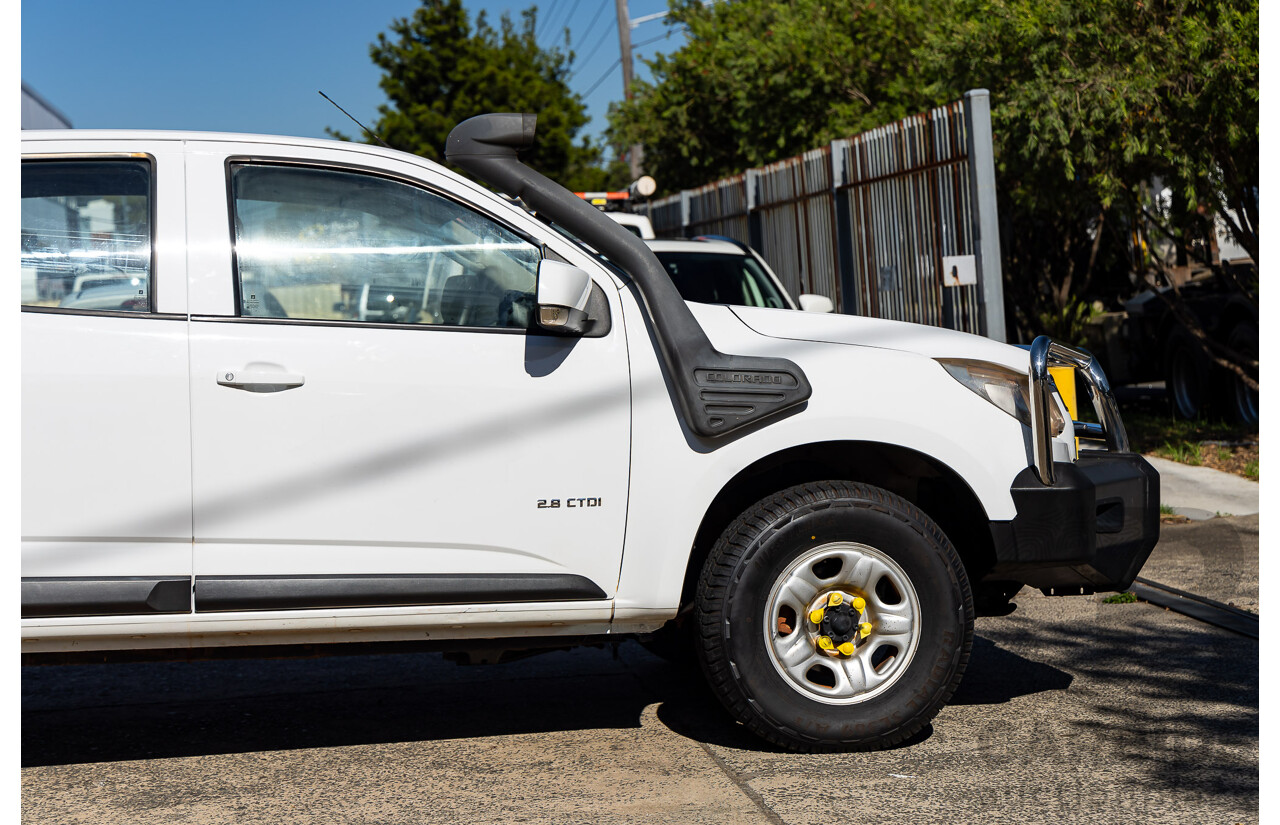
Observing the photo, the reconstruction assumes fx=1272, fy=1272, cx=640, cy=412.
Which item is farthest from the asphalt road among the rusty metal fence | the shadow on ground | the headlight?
the rusty metal fence

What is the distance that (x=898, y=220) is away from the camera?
32.9ft

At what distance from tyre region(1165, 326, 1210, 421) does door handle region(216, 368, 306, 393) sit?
359 inches

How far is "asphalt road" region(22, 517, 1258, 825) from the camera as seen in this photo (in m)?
3.63

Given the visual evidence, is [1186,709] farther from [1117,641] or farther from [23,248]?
[23,248]

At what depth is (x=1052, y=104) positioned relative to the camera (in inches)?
333

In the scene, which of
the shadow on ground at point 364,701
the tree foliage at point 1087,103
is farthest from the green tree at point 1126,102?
the shadow on ground at point 364,701

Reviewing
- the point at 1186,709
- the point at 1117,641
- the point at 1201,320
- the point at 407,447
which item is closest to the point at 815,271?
the point at 1201,320

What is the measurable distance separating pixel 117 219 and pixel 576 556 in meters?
1.66

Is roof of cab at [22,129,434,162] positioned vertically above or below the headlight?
above

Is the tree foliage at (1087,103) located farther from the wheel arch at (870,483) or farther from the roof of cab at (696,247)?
the wheel arch at (870,483)

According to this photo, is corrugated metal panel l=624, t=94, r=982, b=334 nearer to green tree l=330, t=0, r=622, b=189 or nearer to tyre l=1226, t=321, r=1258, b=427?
tyre l=1226, t=321, r=1258, b=427

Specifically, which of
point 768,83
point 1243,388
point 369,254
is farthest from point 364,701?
point 768,83

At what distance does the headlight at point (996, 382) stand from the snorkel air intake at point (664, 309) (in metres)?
0.54

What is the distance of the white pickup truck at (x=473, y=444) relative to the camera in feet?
11.8
